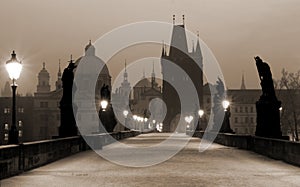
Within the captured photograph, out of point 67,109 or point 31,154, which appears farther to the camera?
point 67,109

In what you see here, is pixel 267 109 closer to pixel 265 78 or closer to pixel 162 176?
pixel 265 78

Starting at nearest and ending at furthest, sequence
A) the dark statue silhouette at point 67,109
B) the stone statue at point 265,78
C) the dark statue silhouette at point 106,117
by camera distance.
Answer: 1. the stone statue at point 265,78
2. the dark statue silhouette at point 67,109
3. the dark statue silhouette at point 106,117

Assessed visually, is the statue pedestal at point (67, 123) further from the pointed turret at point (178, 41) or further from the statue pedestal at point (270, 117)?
the pointed turret at point (178, 41)

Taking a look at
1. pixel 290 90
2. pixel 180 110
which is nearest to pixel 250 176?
pixel 290 90

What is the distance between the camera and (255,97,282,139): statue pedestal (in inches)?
1099

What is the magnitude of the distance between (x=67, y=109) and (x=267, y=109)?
1152 centimetres

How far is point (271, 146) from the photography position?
25047 millimetres

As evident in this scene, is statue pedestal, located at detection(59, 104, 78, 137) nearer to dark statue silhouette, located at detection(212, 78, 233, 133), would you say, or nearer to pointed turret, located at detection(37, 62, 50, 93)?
dark statue silhouette, located at detection(212, 78, 233, 133)

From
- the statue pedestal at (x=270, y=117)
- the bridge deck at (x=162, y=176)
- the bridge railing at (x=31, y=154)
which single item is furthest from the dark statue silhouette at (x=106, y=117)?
the bridge deck at (x=162, y=176)

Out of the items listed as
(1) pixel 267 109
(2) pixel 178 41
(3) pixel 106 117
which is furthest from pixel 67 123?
(2) pixel 178 41

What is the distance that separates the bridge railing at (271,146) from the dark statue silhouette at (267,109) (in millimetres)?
638

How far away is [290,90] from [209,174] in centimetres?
7061

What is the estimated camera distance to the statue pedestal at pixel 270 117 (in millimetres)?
27922

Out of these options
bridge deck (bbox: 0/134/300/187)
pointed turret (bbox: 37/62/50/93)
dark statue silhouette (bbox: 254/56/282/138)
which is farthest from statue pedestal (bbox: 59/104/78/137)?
pointed turret (bbox: 37/62/50/93)
